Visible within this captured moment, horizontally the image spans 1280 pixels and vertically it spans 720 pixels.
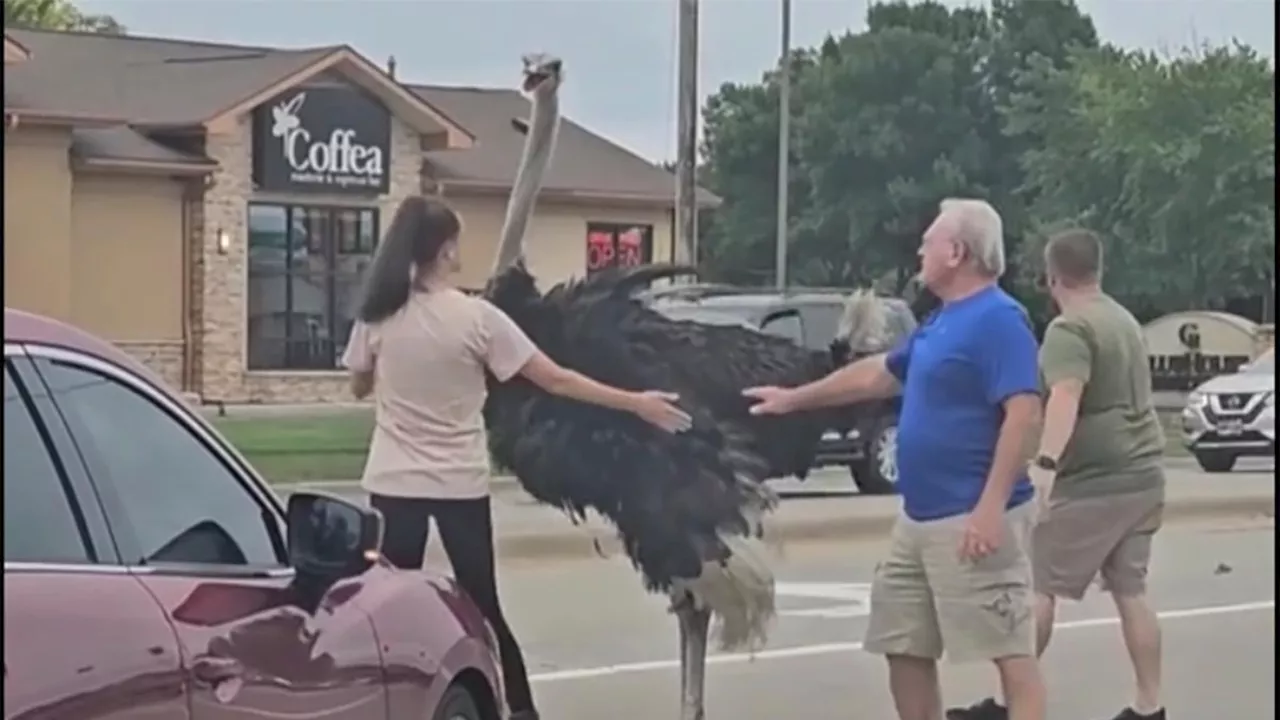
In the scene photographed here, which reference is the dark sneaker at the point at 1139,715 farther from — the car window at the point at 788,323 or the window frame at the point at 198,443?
the car window at the point at 788,323

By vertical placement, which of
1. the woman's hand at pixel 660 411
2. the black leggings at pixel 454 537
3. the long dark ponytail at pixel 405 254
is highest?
the long dark ponytail at pixel 405 254

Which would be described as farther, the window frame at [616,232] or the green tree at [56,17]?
the green tree at [56,17]

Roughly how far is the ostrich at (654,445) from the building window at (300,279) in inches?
1076

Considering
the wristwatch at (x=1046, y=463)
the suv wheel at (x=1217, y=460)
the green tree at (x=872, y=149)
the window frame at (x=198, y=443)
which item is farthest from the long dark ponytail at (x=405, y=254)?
the green tree at (x=872, y=149)

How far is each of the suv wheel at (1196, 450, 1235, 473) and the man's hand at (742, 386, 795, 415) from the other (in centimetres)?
1766

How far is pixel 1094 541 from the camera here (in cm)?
887

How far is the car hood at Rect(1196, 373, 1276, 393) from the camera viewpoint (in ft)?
83.1

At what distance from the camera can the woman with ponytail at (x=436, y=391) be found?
25.0 feet

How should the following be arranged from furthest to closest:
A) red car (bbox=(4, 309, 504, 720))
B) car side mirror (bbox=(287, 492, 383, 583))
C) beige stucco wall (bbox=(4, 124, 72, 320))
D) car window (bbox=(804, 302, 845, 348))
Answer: beige stucco wall (bbox=(4, 124, 72, 320)) → car window (bbox=(804, 302, 845, 348)) → car side mirror (bbox=(287, 492, 383, 583)) → red car (bbox=(4, 309, 504, 720))

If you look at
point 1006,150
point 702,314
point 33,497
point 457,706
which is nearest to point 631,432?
point 457,706

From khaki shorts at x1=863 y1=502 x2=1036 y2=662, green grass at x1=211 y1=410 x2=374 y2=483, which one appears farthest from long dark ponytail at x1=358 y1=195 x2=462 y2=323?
green grass at x1=211 y1=410 x2=374 y2=483

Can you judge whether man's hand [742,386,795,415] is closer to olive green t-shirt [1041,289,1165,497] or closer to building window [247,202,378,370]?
olive green t-shirt [1041,289,1165,497]

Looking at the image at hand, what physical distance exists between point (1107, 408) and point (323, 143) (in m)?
28.5

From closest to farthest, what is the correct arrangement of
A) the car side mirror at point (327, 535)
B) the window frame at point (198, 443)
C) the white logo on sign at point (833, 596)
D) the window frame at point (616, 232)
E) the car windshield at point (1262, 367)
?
the window frame at point (198, 443)
the car side mirror at point (327, 535)
the white logo on sign at point (833, 596)
the car windshield at point (1262, 367)
the window frame at point (616, 232)
